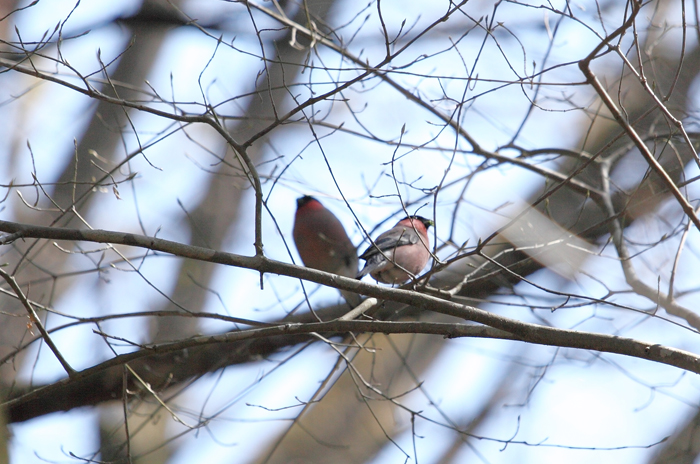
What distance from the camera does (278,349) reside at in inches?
154

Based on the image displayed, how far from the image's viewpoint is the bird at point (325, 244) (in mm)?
4371

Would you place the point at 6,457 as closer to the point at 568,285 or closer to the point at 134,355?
the point at 134,355

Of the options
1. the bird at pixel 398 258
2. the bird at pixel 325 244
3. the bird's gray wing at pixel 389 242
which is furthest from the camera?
the bird at pixel 325 244

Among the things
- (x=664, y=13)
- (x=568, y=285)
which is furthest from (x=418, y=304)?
(x=664, y=13)

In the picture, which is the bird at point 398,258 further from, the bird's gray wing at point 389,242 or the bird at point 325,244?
the bird at point 325,244

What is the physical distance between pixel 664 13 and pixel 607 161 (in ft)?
4.44

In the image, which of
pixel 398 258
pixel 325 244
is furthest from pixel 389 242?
pixel 325 244

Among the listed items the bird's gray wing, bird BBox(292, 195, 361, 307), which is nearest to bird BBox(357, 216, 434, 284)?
the bird's gray wing

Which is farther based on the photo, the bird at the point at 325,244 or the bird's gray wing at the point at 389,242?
the bird at the point at 325,244

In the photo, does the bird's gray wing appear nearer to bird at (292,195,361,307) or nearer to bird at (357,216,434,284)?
bird at (357,216,434,284)

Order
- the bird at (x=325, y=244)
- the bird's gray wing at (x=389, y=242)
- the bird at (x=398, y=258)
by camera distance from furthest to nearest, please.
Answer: the bird at (x=325, y=244), the bird's gray wing at (x=389, y=242), the bird at (x=398, y=258)

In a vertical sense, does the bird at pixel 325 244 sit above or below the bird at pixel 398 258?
above

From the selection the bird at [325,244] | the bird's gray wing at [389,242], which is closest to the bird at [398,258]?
the bird's gray wing at [389,242]

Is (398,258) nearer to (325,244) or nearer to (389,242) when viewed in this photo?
(389,242)
